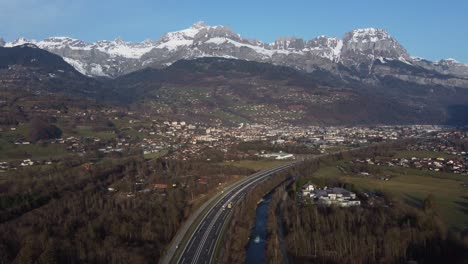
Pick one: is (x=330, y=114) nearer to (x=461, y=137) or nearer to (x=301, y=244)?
(x=461, y=137)

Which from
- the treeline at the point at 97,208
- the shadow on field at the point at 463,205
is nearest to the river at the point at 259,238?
the treeline at the point at 97,208

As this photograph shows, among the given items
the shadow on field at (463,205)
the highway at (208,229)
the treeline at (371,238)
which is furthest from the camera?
the shadow on field at (463,205)

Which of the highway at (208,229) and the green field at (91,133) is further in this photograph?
the green field at (91,133)

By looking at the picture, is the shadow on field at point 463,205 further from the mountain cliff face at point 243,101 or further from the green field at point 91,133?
the mountain cliff face at point 243,101

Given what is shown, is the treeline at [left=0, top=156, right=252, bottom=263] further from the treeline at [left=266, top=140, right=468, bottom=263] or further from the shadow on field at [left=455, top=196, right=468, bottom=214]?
the shadow on field at [left=455, top=196, right=468, bottom=214]

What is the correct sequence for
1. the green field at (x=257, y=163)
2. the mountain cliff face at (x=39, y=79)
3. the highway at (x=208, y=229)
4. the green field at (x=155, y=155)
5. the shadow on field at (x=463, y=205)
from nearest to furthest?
1. the highway at (x=208, y=229)
2. the shadow on field at (x=463, y=205)
3. the green field at (x=257, y=163)
4. the green field at (x=155, y=155)
5. the mountain cliff face at (x=39, y=79)

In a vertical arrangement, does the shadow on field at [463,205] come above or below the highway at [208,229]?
above

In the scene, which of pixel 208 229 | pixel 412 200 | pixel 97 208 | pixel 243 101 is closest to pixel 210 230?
pixel 208 229

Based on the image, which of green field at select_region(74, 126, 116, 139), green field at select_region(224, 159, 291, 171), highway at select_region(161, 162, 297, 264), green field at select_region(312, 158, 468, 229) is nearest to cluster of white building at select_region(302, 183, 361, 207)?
green field at select_region(312, 158, 468, 229)
